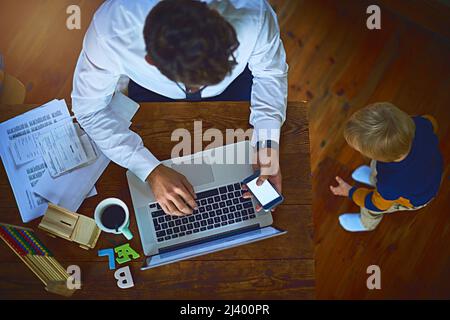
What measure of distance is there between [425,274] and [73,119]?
1.55 meters

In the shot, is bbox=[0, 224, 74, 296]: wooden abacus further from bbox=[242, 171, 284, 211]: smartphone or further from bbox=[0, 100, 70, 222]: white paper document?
bbox=[242, 171, 284, 211]: smartphone

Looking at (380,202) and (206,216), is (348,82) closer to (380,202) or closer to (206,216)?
(380,202)

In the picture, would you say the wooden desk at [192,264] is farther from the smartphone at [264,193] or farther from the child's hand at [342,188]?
the child's hand at [342,188]

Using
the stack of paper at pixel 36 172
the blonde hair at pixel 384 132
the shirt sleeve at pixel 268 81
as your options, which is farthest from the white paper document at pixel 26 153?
the blonde hair at pixel 384 132

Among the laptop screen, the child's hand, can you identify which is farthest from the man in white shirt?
the child's hand

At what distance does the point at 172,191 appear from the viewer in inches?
41.2

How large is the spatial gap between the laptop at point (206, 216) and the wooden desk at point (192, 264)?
0.12 ft

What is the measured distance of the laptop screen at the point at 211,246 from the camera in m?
1.03

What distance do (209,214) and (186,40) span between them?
0.46 m

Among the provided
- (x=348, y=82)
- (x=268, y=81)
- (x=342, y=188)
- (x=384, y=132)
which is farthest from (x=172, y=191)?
(x=348, y=82)

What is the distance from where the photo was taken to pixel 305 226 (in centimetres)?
111

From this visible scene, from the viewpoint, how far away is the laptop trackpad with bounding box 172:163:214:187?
1103 mm

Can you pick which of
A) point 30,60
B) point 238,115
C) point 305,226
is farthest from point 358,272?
point 30,60

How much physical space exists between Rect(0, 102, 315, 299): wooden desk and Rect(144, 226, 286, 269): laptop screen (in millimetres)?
40
